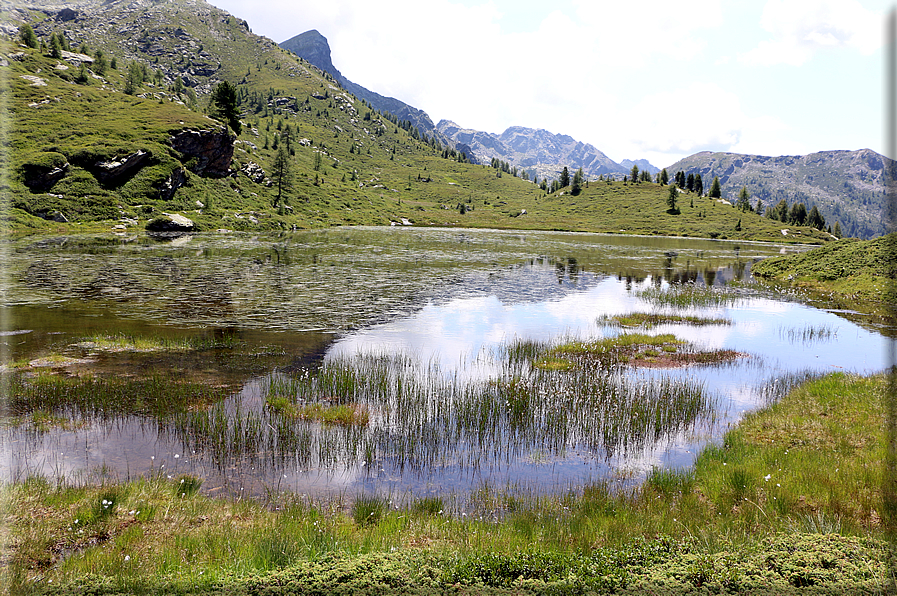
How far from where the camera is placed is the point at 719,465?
40.1 ft

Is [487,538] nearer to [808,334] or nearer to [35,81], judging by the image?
[808,334]

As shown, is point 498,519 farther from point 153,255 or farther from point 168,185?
point 168,185

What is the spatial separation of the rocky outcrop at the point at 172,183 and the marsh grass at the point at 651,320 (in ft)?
345

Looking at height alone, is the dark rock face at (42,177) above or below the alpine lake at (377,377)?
above

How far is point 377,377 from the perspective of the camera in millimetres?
18594

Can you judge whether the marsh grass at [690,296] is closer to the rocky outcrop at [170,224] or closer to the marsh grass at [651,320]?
the marsh grass at [651,320]

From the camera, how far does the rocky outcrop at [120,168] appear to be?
313 ft

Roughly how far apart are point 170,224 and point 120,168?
19.1 metres

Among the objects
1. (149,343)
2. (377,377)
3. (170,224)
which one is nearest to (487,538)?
(377,377)

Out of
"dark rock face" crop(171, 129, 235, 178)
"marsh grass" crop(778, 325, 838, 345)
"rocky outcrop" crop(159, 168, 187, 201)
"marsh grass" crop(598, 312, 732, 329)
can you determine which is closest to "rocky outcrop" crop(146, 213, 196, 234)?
"rocky outcrop" crop(159, 168, 187, 201)

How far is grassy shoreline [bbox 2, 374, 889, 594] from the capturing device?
7062 millimetres

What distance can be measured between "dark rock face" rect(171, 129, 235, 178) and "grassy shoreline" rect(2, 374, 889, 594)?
130 m

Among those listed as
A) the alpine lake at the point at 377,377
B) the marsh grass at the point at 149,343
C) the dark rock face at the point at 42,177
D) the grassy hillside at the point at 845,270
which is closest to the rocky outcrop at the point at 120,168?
the dark rock face at the point at 42,177

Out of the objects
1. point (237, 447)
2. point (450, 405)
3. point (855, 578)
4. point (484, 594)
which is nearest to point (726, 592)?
point (855, 578)
